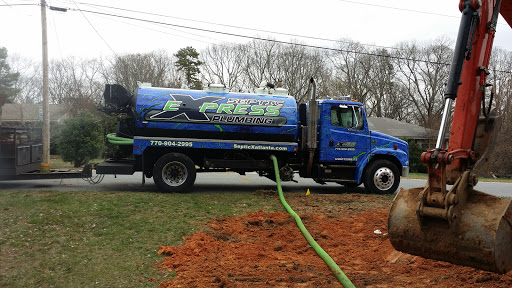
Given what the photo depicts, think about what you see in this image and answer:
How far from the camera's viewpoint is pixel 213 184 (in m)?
14.0

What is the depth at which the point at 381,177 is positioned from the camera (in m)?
11.8

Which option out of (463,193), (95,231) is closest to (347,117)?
(95,231)

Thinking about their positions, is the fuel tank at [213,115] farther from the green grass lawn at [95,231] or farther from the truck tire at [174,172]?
the green grass lawn at [95,231]

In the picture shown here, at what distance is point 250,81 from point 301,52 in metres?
6.66

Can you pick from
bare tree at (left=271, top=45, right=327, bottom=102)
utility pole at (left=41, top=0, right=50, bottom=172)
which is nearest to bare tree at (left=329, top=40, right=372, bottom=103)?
bare tree at (left=271, top=45, right=327, bottom=102)

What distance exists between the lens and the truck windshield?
38.2ft

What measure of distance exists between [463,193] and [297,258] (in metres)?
2.68

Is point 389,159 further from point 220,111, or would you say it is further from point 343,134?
point 220,111

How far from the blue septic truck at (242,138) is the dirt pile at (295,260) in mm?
3746

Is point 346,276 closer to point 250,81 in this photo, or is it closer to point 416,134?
point 416,134

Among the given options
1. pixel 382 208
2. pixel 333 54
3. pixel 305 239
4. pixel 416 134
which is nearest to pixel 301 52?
pixel 333 54

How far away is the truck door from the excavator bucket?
25.2 feet

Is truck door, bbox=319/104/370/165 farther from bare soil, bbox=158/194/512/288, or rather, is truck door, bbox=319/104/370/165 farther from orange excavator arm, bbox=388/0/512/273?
orange excavator arm, bbox=388/0/512/273

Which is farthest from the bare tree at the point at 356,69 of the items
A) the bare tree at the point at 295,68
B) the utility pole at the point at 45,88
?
the utility pole at the point at 45,88
